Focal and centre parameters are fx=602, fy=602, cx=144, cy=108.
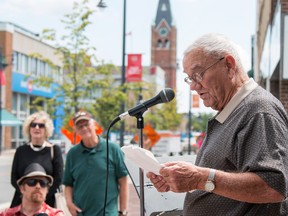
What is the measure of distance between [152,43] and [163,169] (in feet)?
430

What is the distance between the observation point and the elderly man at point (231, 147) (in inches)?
95.0

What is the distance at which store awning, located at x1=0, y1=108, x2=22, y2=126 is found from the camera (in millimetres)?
50562

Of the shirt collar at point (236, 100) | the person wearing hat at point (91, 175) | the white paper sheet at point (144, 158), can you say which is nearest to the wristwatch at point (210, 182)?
the white paper sheet at point (144, 158)

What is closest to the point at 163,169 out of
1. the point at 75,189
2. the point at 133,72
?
the point at 75,189

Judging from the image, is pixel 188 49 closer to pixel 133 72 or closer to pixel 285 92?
pixel 285 92

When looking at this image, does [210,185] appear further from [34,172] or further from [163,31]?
[163,31]

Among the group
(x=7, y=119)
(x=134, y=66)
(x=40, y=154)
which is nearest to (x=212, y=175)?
(x=40, y=154)

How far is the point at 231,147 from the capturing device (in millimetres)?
2574

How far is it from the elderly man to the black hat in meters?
3.03

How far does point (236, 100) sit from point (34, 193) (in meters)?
3.12

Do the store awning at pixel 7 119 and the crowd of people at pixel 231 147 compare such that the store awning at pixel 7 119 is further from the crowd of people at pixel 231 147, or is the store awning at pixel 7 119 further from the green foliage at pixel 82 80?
the crowd of people at pixel 231 147

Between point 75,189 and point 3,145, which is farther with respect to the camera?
point 3,145

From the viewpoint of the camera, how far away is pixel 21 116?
58656mm

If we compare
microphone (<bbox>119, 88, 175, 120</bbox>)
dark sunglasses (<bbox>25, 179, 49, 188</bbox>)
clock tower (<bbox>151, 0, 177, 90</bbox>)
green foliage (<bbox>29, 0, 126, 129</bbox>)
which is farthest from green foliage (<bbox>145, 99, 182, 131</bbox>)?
microphone (<bbox>119, 88, 175, 120</bbox>)
